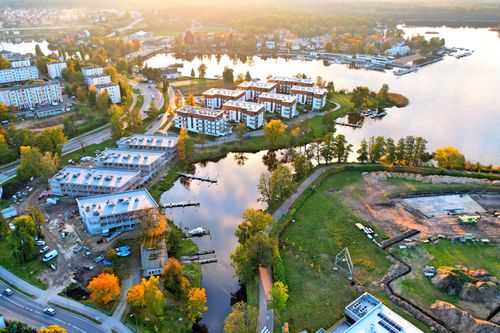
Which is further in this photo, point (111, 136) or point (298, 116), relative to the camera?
point (298, 116)

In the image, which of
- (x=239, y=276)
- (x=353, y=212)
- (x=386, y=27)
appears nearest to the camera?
(x=239, y=276)

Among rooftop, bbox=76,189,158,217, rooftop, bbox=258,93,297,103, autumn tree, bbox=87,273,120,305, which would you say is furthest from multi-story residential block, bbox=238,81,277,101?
autumn tree, bbox=87,273,120,305

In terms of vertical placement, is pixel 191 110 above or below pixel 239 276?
above

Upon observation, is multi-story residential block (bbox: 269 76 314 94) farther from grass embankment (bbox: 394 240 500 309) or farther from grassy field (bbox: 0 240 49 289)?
grassy field (bbox: 0 240 49 289)

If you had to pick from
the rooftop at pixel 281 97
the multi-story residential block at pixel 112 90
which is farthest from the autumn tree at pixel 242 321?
the multi-story residential block at pixel 112 90

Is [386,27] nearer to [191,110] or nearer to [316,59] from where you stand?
[316,59]

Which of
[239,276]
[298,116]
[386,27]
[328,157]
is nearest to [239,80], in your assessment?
[298,116]

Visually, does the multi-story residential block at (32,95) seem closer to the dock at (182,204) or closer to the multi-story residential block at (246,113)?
the multi-story residential block at (246,113)

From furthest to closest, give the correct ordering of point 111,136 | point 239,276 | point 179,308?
1. point 111,136
2. point 239,276
3. point 179,308
